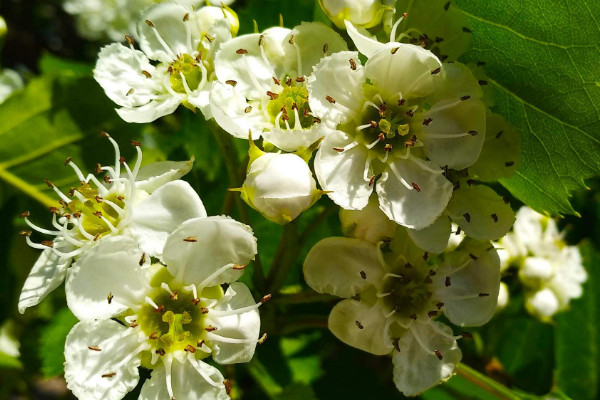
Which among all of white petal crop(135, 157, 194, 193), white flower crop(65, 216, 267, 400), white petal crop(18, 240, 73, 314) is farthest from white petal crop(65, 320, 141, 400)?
white petal crop(135, 157, 194, 193)

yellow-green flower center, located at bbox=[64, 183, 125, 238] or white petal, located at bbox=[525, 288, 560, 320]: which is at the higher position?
yellow-green flower center, located at bbox=[64, 183, 125, 238]

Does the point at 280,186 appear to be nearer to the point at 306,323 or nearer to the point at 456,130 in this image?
the point at 456,130

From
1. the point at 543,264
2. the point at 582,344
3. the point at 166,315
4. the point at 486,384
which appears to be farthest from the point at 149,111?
the point at 582,344

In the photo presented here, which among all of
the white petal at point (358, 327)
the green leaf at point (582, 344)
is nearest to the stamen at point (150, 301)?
the white petal at point (358, 327)

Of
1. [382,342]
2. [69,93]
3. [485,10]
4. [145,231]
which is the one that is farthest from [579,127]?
[69,93]

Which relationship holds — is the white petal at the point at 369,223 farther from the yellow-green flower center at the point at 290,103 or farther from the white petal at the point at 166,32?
the white petal at the point at 166,32

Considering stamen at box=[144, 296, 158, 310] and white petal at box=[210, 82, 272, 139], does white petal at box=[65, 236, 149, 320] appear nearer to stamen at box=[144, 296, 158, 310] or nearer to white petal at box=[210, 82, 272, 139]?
stamen at box=[144, 296, 158, 310]

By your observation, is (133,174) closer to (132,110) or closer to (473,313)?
(132,110)

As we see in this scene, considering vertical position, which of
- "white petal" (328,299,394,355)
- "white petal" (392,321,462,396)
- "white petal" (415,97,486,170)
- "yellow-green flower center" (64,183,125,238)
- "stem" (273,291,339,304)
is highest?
"white petal" (415,97,486,170)
